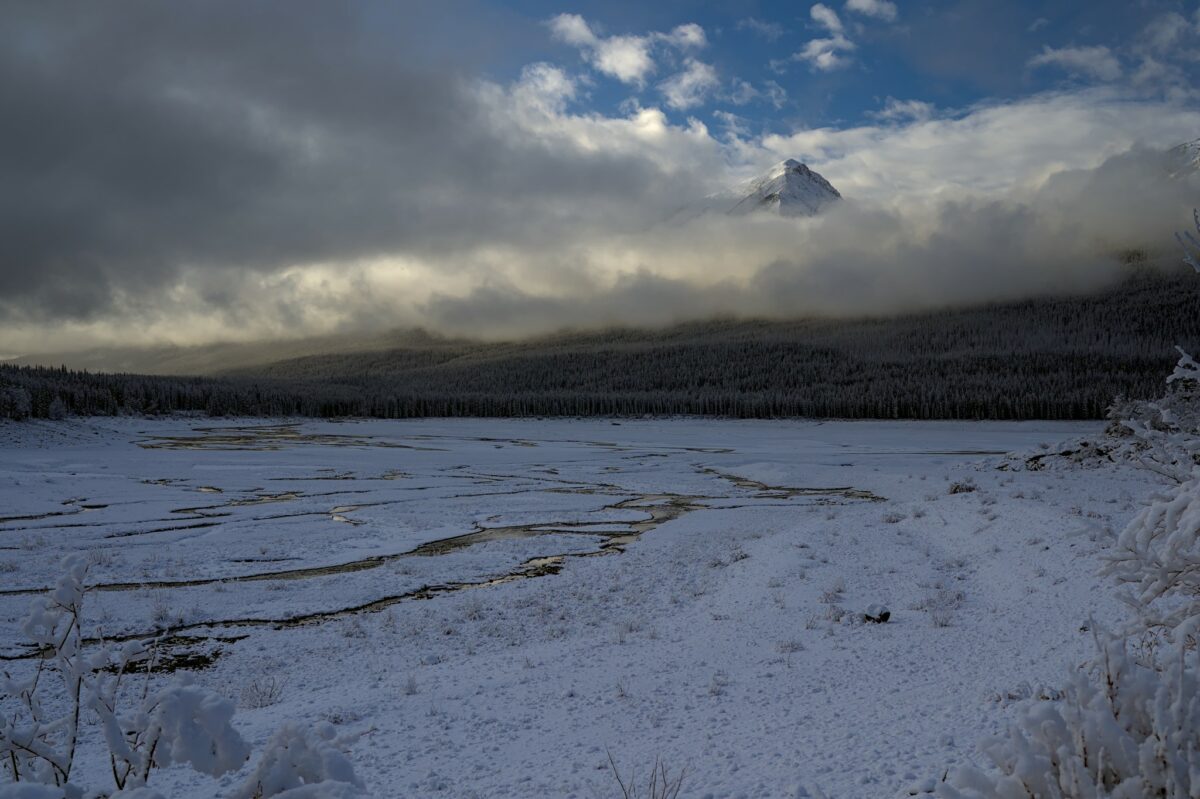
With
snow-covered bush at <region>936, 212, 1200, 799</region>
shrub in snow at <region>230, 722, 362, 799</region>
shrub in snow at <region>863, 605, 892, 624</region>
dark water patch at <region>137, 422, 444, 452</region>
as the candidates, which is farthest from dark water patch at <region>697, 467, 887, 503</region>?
dark water patch at <region>137, 422, 444, 452</region>

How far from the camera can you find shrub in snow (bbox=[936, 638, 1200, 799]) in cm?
221

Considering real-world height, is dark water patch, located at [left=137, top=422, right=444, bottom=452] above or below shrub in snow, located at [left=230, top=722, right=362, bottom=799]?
below

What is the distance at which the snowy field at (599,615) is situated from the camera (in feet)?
19.3

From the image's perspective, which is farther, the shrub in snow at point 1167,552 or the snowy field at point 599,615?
the snowy field at point 599,615

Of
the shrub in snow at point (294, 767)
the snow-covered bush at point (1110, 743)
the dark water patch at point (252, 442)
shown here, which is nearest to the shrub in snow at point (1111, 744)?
the snow-covered bush at point (1110, 743)

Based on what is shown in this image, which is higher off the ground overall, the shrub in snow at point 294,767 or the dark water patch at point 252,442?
the shrub in snow at point 294,767

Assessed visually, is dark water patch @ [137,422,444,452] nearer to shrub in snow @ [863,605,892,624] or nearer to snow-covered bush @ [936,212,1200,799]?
shrub in snow @ [863,605,892,624]

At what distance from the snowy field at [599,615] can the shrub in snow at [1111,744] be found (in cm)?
224

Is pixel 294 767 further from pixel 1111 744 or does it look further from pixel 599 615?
pixel 599 615

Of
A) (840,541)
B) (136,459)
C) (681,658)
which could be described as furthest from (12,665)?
(136,459)

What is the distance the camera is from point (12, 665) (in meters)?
9.22

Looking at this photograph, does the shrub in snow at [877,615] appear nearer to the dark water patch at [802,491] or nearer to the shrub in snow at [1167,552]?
the shrub in snow at [1167,552]

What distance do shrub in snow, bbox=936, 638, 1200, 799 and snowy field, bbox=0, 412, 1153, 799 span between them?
2.24 metres

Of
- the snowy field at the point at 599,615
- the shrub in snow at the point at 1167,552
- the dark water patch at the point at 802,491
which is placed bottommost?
the dark water patch at the point at 802,491
